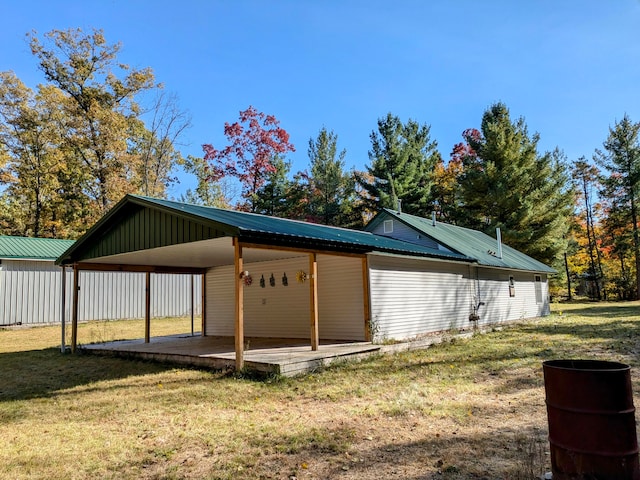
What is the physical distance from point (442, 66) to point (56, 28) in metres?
21.6

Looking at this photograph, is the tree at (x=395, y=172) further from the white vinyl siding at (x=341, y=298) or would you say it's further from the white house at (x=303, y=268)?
the white vinyl siding at (x=341, y=298)

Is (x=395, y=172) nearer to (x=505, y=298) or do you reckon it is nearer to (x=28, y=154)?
(x=505, y=298)

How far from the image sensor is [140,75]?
85.0 ft

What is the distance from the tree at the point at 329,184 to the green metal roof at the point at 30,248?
16.0 meters

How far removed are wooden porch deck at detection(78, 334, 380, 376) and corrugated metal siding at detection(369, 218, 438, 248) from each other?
560 centimetres

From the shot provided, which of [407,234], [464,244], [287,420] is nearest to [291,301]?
[407,234]

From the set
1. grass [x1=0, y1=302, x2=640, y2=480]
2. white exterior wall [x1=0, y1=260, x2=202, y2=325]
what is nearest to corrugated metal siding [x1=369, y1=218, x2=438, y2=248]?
grass [x1=0, y1=302, x2=640, y2=480]

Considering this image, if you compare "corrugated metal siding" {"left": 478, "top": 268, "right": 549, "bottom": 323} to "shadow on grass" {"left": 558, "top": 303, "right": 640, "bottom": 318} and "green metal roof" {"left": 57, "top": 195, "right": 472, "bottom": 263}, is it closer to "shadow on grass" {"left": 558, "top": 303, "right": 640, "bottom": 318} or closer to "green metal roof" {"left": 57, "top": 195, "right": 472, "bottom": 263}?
"shadow on grass" {"left": 558, "top": 303, "right": 640, "bottom": 318}

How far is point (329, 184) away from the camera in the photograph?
1222 inches

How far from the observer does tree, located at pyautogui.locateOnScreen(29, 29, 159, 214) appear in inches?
949

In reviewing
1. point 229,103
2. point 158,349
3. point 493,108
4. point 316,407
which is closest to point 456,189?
point 493,108

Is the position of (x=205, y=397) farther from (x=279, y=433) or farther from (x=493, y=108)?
(x=493, y=108)

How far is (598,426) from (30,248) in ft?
62.8

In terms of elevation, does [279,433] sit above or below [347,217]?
below
